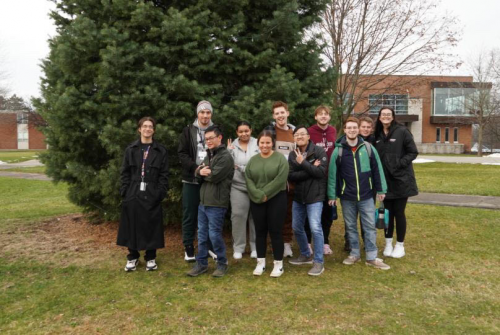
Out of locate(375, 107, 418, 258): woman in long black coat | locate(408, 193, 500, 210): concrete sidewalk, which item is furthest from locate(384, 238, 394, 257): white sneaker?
locate(408, 193, 500, 210): concrete sidewalk

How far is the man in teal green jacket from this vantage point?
488cm

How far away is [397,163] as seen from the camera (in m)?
5.16

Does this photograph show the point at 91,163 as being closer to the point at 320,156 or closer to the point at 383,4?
the point at 320,156

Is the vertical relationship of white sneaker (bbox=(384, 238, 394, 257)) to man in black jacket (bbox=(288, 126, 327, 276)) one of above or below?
below

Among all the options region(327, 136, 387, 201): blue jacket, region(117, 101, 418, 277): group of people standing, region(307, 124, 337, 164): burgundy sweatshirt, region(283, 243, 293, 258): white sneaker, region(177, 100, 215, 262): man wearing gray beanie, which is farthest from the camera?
region(283, 243, 293, 258): white sneaker

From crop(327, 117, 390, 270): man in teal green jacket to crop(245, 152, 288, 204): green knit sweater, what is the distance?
2.60 feet

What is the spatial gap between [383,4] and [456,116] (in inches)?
1433

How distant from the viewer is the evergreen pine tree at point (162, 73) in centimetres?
507

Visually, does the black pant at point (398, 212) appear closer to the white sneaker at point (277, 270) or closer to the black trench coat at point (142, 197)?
the white sneaker at point (277, 270)

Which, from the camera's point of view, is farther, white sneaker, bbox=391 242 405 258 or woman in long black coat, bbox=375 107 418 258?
white sneaker, bbox=391 242 405 258

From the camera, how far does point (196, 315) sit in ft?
11.8

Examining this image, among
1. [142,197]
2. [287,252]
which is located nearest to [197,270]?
[142,197]

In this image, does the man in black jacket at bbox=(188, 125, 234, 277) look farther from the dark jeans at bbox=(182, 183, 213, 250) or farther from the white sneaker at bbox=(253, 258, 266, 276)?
the white sneaker at bbox=(253, 258, 266, 276)

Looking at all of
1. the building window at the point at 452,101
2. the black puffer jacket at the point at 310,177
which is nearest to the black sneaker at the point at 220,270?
the black puffer jacket at the point at 310,177
